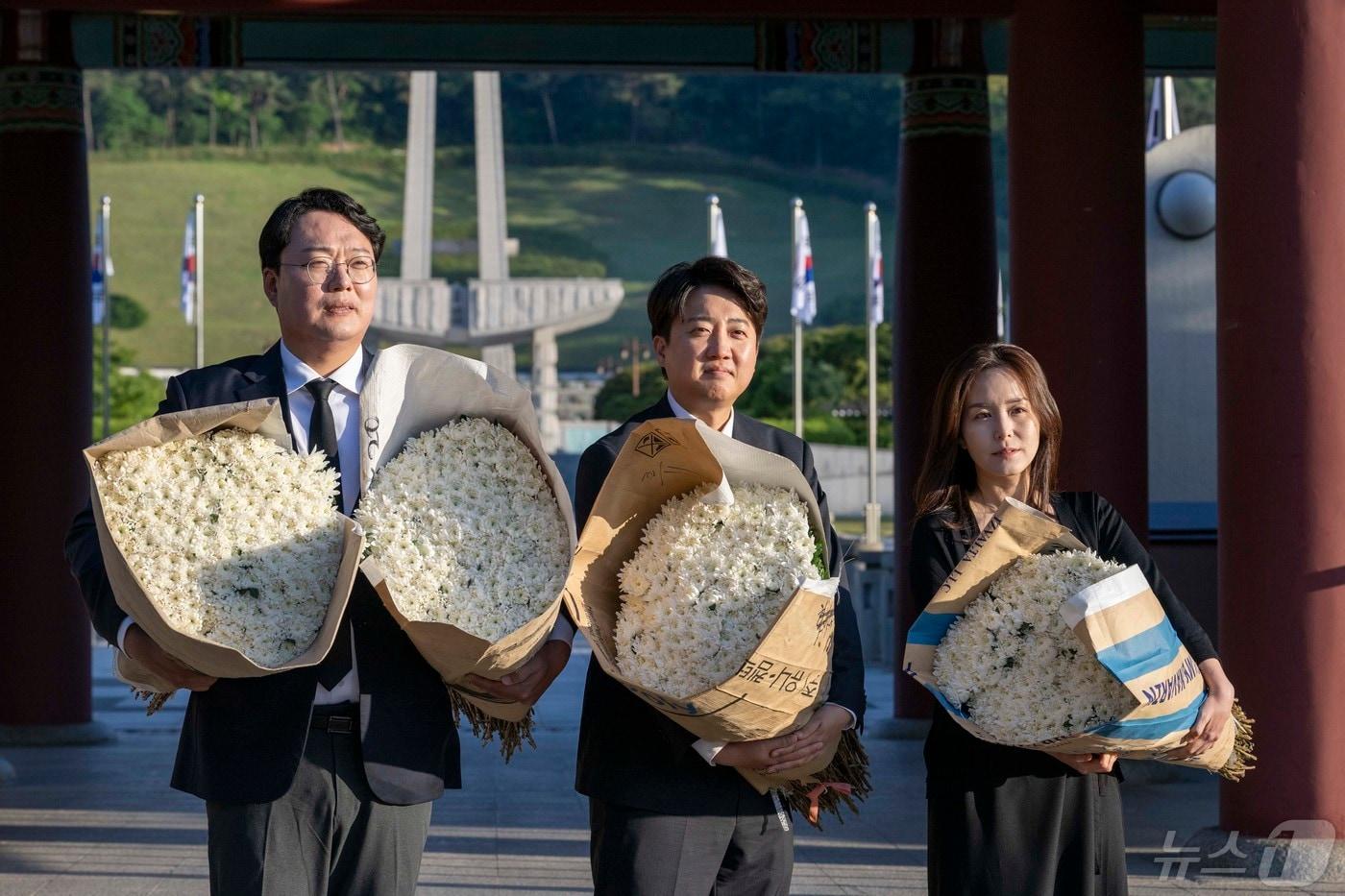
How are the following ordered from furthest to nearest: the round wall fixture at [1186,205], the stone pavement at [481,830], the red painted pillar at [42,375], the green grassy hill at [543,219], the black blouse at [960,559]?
the green grassy hill at [543,219] → the round wall fixture at [1186,205] → the red painted pillar at [42,375] → the stone pavement at [481,830] → the black blouse at [960,559]

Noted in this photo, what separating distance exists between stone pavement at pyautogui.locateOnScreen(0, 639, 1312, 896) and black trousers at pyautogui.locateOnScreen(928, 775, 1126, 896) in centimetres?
233

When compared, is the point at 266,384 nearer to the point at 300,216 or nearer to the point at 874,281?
the point at 300,216

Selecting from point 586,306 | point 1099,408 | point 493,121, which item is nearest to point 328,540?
point 1099,408

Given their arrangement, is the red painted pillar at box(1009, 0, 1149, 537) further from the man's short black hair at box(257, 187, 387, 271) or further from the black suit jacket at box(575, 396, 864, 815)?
the man's short black hair at box(257, 187, 387, 271)

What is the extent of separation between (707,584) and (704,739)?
0.86ft

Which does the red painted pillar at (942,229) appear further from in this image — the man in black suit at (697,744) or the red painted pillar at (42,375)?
the man in black suit at (697,744)

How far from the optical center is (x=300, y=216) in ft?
9.92

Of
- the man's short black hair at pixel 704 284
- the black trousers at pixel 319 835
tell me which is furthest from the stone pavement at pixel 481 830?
the man's short black hair at pixel 704 284

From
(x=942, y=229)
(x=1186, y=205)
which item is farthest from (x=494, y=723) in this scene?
(x=1186, y=205)

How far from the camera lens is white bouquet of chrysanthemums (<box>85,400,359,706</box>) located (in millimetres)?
2666

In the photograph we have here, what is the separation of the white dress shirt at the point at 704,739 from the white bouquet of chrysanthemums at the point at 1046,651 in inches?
8.2

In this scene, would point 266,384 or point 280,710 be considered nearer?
point 280,710

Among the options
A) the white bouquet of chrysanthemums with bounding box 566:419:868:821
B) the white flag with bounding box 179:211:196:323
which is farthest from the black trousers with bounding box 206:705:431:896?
the white flag with bounding box 179:211:196:323

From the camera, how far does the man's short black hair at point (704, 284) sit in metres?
3.11
